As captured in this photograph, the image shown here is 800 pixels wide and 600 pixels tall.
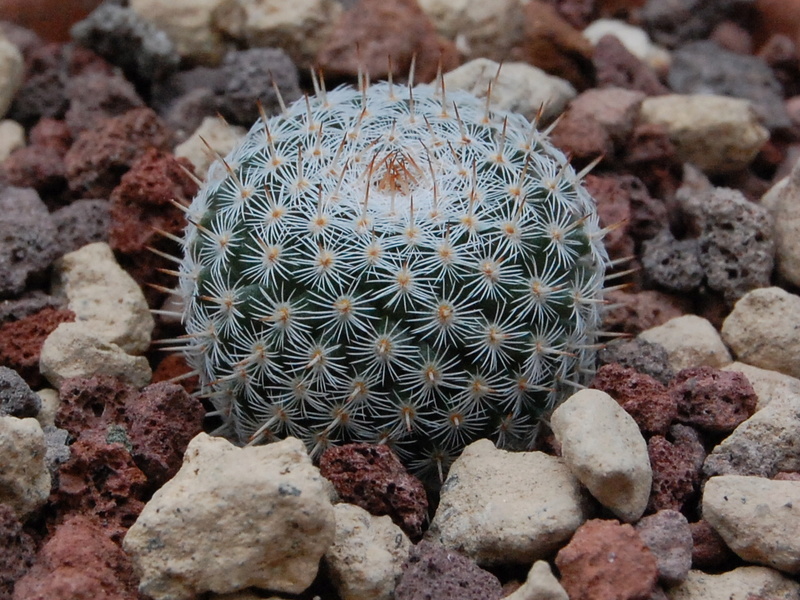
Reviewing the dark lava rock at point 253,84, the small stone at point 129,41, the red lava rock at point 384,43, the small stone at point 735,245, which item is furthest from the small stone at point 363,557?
the small stone at point 129,41

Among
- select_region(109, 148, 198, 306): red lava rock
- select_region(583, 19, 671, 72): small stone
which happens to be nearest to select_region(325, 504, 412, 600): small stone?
select_region(109, 148, 198, 306): red lava rock

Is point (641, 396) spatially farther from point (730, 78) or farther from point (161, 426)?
point (730, 78)

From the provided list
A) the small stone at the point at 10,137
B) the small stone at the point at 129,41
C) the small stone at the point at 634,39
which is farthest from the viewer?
the small stone at the point at 634,39

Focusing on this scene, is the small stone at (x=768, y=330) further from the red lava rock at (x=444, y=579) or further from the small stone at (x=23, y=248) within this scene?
the small stone at (x=23, y=248)

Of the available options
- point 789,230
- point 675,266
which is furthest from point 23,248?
point 789,230

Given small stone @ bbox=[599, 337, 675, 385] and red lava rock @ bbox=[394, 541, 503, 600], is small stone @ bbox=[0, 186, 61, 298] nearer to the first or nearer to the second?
red lava rock @ bbox=[394, 541, 503, 600]

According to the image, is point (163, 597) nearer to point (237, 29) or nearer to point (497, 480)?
point (497, 480)
